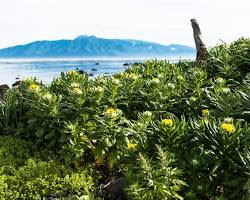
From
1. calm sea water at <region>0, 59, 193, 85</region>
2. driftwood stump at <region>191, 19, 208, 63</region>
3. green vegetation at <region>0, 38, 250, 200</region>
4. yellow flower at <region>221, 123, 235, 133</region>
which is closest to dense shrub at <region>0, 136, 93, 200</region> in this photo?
green vegetation at <region>0, 38, 250, 200</region>

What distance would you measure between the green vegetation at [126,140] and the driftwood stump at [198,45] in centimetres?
294

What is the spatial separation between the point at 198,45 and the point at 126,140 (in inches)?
285

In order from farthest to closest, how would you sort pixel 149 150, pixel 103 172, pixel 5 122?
pixel 5 122
pixel 103 172
pixel 149 150

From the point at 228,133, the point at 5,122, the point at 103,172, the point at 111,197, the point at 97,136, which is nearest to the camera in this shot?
the point at 228,133

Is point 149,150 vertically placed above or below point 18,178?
above

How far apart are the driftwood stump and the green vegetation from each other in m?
2.94

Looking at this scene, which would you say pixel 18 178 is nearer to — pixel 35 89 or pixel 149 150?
pixel 35 89

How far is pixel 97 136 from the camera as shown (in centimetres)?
558

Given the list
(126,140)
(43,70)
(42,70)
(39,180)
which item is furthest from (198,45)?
(42,70)

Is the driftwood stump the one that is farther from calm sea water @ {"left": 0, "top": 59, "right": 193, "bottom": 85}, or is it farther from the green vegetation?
the green vegetation

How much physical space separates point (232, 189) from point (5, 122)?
144 inches

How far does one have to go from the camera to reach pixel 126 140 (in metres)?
5.53

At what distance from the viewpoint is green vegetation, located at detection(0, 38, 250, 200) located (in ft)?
14.2

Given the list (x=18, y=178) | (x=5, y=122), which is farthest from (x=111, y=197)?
(x=5, y=122)
